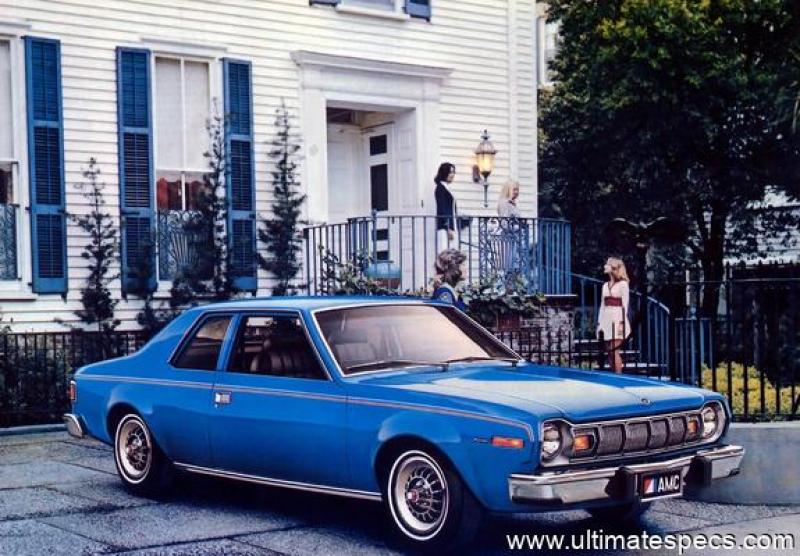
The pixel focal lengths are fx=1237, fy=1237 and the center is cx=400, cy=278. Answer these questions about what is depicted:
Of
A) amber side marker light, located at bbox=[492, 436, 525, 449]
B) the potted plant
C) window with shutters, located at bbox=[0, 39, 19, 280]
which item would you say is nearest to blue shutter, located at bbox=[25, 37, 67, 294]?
window with shutters, located at bbox=[0, 39, 19, 280]

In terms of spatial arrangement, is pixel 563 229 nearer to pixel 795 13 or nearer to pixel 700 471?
pixel 795 13

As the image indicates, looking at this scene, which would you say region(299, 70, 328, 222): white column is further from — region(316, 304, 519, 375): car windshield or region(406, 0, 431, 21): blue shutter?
region(316, 304, 519, 375): car windshield

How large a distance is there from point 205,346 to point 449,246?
8327mm

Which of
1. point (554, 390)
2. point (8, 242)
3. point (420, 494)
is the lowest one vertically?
point (420, 494)

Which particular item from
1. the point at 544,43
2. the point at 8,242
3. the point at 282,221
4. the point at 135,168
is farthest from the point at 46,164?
the point at 544,43

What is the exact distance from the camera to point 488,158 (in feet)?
58.9

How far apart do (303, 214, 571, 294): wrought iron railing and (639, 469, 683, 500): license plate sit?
28.5 feet

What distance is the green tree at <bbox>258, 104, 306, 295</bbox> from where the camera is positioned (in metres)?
16.2

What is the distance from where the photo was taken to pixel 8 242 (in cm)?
1450

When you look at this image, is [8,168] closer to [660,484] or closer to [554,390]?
[554,390]

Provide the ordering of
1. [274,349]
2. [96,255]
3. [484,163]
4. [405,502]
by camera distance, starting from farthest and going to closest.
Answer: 1. [484,163]
2. [96,255]
3. [274,349]
4. [405,502]

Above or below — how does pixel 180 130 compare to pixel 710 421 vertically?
above

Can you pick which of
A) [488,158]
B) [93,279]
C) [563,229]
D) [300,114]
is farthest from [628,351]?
[93,279]

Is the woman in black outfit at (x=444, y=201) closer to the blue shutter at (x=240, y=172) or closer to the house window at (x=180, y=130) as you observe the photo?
the blue shutter at (x=240, y=172)
